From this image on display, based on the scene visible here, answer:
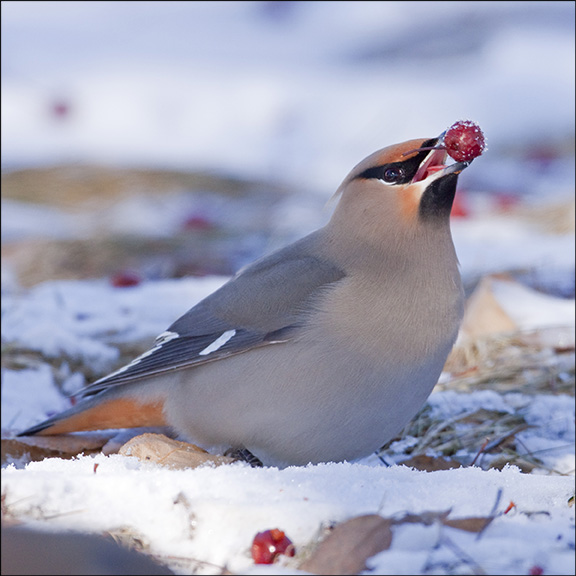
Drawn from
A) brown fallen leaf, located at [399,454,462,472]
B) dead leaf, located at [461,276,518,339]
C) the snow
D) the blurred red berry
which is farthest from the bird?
the blurred red berry

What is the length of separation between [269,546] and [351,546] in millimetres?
156

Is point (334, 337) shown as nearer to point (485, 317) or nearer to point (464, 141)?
point (464, 141)

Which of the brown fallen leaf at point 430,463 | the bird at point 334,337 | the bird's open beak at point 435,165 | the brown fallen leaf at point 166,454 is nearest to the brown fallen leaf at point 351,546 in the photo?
the brown fallen leaf at point 166,454

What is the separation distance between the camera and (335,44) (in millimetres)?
15734

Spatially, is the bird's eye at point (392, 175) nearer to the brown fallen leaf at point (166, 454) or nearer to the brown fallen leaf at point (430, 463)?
the brown fallen leaf at point (430, 463)

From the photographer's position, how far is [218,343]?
312cm

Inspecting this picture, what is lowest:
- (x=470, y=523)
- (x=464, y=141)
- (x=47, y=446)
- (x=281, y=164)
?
(x=47, y=446)

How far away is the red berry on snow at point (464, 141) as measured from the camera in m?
2.90

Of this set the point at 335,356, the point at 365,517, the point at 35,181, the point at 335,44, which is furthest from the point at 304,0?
the point at 365,517

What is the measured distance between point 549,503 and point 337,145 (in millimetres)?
10095

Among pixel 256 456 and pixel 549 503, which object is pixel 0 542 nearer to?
pixel 549 503

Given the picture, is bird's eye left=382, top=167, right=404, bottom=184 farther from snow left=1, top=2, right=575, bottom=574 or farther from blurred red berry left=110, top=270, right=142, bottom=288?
blurred red berry left=110, top=270, right=142, bottom=288

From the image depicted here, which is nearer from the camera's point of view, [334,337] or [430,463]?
[334,337]

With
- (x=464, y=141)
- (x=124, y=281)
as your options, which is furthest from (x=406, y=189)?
(x=124, y=281)
